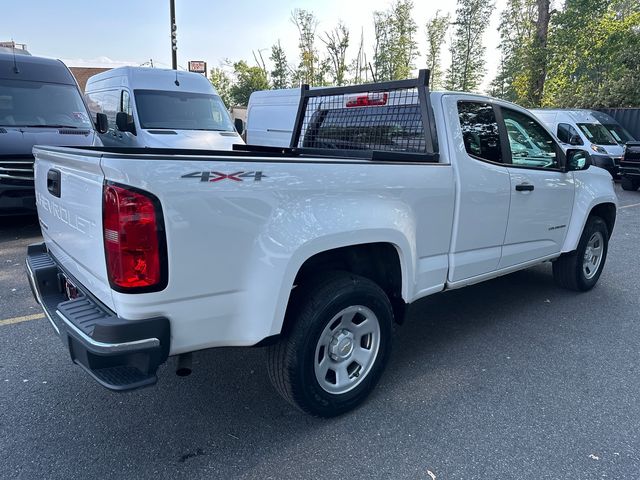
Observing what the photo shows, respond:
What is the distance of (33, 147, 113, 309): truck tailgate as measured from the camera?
2201mm

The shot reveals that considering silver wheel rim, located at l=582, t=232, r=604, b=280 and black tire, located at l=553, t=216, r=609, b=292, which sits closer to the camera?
black tire, located at l=553, t=216, r=609, b=292

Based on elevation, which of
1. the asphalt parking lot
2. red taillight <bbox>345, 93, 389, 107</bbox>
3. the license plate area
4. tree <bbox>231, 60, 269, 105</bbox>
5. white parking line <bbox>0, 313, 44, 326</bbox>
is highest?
tree <bbox>231, 60, 269, 105</bbox>

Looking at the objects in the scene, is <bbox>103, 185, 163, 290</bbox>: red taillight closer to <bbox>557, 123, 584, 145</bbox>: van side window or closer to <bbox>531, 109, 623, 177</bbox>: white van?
<bbox>531, 109, 623, 177</bbox>: white van

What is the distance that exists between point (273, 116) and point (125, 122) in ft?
12.3

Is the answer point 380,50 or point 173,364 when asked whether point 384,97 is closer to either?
point 173,364

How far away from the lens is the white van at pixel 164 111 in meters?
9.02

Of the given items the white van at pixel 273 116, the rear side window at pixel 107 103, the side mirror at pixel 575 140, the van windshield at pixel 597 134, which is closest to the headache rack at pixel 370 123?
the white van at pixel 273 116

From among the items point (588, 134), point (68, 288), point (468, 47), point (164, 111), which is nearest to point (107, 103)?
point (164, 111)

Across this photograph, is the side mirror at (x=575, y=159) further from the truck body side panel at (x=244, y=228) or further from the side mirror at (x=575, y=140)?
the side mirror at (x=575, y=140)

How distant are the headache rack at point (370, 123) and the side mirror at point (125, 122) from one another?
540 cm

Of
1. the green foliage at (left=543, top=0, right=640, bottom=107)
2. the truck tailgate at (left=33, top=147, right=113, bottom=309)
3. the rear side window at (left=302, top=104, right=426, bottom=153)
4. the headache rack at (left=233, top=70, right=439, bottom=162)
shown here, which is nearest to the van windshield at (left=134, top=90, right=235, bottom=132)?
the headache rack at (left=233, top=70, right=439, bottom=162)

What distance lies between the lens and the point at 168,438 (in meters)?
2.65

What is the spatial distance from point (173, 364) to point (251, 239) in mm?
1573

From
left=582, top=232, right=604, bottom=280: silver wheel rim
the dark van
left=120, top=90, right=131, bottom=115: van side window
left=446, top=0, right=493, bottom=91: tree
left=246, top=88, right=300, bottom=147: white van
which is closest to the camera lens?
left=582, top=232, right=604, bottom=280: silver wheel rim
